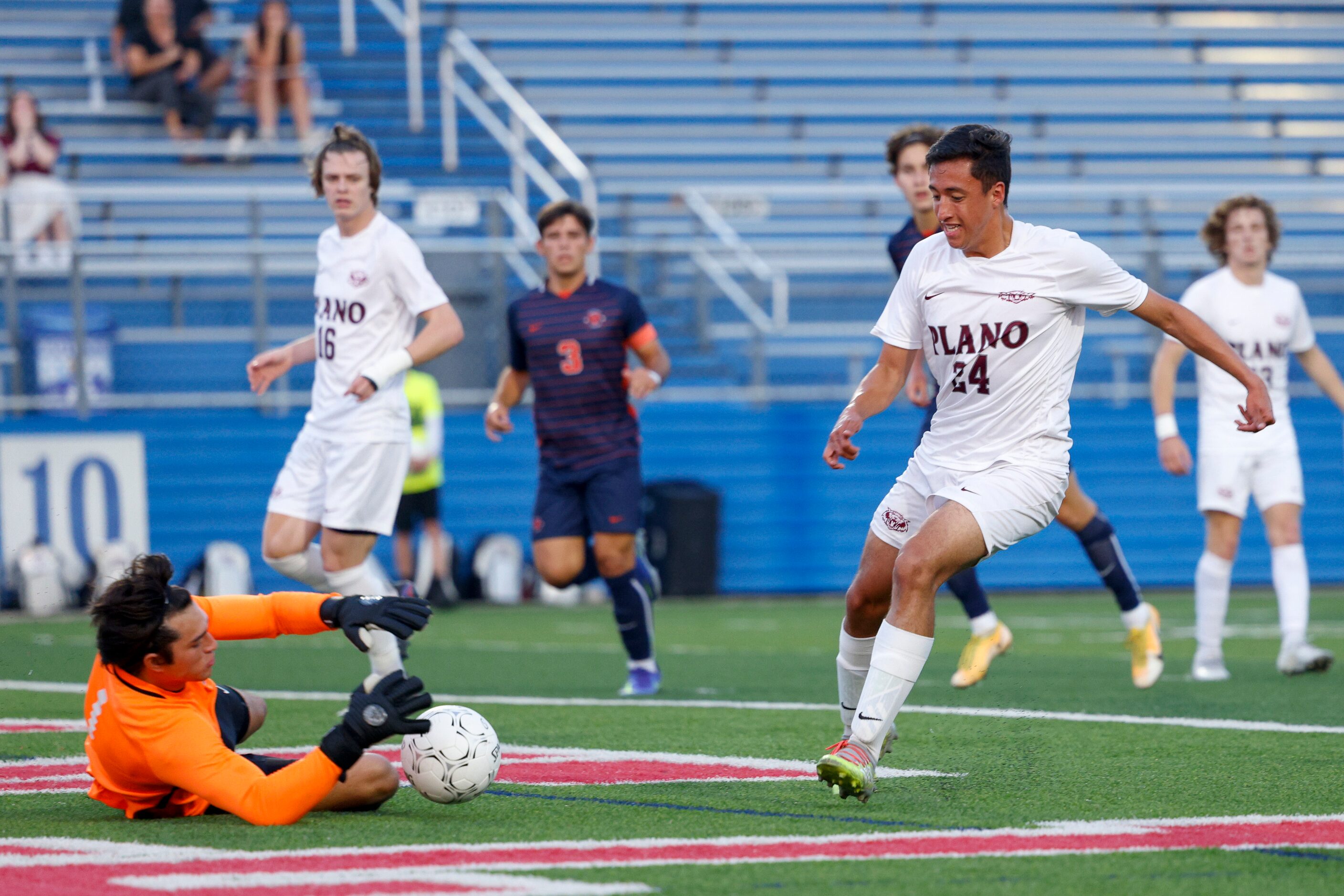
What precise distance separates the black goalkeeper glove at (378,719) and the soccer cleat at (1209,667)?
5.65 meters

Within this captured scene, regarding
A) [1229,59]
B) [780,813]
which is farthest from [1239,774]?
[1229,59]

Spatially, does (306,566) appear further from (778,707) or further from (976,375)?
(976,375)

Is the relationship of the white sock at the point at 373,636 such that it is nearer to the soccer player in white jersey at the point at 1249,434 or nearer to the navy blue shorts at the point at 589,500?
the navy blue shorts at the point at 589,500

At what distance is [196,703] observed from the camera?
16.2ft

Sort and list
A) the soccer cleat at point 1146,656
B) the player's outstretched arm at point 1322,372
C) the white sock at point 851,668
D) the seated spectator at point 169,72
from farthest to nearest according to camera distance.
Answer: the seated spectator at point 169,72 < the player's outstretched arm at point 1322,372 < the soccer cleat at point 1146,656 < the white sock at point 851,668

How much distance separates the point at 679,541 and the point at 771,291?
8.31 ft

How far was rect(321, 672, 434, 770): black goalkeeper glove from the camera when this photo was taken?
4.64m

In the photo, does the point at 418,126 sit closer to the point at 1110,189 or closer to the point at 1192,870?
the point at 1110,189

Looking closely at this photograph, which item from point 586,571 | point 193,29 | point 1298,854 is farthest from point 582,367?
Answer: point 193,29

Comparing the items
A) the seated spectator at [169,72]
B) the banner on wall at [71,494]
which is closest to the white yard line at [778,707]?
the banner on wall at [71,494]

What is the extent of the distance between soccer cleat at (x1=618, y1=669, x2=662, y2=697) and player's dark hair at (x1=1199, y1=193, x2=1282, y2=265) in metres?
3.42

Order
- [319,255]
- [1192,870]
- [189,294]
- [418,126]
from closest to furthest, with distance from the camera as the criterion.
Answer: [1192,870] < [319,255] < [189,294] < [418,126]

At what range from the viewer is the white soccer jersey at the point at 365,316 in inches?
314

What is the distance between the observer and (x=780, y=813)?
5.09m
